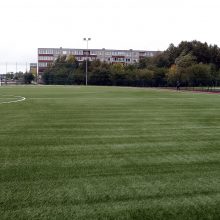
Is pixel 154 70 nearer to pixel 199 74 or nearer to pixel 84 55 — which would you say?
pixel 199 74

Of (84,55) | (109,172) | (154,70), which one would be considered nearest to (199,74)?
(154,70)

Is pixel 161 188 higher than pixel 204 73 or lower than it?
lower

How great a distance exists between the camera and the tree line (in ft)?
218

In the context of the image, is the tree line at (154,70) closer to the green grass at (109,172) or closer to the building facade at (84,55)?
the building facade at (84,55)

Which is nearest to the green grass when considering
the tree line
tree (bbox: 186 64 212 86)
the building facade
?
tree (bbox: 186 64 212 86)

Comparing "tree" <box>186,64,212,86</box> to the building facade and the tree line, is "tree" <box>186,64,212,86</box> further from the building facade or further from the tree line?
the building facade

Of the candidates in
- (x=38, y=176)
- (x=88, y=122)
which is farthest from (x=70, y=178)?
(x=88, y=122)

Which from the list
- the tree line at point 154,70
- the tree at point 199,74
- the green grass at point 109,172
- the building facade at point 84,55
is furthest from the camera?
the building facade at point 84,55

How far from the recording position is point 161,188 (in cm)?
514

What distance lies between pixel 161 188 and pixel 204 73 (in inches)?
2062

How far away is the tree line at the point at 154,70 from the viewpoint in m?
66.5

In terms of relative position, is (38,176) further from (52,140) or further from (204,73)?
(204,73)

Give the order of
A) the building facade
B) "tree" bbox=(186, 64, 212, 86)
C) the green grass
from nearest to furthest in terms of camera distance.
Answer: the green grass < "tree" bbox=(186, 64, 212, 86) < the building facade

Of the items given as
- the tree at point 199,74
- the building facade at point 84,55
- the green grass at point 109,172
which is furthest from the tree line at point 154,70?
the green grass at point 109,172
